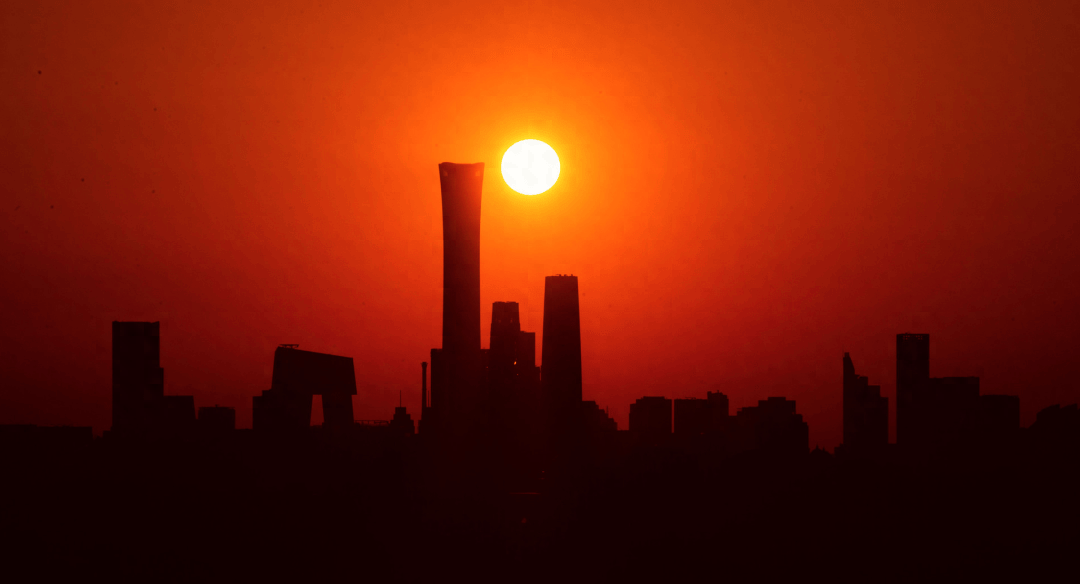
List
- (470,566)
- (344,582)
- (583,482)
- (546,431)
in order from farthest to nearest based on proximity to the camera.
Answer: (546,431) → (583,482) → (470,566) → (344,582)

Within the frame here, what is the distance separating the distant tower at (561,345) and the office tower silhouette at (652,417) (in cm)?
1236

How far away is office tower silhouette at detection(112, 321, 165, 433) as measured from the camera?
4515 inches

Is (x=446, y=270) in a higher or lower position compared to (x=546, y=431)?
higher

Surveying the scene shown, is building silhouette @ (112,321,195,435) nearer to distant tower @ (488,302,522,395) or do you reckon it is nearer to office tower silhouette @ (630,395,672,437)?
distant tower @ (488,302,522,395)

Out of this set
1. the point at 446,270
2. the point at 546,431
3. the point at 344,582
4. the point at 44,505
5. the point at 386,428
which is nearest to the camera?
the point at 344,582

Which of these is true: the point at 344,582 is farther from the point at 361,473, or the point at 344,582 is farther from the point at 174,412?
the point at 174,412

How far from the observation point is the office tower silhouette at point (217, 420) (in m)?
127

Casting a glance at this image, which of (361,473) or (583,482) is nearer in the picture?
(361,473)

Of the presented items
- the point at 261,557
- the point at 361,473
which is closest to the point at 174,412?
the point at 361,473

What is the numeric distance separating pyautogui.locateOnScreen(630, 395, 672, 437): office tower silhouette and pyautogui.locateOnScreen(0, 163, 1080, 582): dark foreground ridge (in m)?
0.44

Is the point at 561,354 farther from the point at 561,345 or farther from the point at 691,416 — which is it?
the point at 691,416

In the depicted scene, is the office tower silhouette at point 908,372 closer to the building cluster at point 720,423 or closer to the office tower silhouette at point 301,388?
the building cluster at point 720,423

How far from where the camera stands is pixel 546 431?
A: 430 ft

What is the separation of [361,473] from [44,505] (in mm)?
29958
